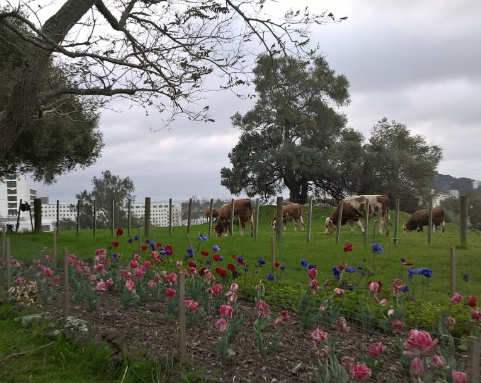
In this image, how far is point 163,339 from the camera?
503cm

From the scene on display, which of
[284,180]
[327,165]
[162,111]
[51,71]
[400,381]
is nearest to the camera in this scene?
[400,381]

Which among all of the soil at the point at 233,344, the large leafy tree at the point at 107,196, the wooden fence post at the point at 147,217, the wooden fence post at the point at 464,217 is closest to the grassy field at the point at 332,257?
the wooden fence post at the point at 464,217

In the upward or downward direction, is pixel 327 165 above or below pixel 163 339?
above

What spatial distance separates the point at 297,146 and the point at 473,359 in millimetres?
31171

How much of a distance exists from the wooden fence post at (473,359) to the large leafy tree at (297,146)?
29.6 m

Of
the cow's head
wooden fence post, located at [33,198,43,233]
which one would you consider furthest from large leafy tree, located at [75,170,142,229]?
the cow's head

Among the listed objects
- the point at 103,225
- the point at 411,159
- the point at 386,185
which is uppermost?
the point at 411,159

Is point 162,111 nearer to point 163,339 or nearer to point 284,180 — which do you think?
point 163,339

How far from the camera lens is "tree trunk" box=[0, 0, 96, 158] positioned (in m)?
8.12

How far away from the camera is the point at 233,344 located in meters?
4.70

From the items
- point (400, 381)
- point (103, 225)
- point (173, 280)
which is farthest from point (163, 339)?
point (103, 225)

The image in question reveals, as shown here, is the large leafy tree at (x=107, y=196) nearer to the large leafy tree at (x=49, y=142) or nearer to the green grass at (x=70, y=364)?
the large leafy tree at (x=49, y=142)

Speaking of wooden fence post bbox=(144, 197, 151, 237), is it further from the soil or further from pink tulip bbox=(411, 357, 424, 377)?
pink tulip bbox=(411, 357, 424, 377)

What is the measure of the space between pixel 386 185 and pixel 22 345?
103 ft
